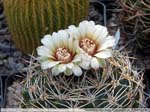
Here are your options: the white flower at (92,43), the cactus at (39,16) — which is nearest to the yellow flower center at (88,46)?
the white flower at (92,43)

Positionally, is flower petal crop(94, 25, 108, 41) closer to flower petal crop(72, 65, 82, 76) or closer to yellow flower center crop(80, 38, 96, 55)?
yellow flower center crop(80, 38, 96, 55)

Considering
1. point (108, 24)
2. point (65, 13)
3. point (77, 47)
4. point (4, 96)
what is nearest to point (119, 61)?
point (77, 47)

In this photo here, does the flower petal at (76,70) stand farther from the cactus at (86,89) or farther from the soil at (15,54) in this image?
the soil at (15,54)

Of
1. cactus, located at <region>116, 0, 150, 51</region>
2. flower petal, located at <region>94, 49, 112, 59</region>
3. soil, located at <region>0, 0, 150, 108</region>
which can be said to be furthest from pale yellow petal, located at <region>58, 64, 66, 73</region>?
cactus, located at <region>116, 0, 150, 51</region>

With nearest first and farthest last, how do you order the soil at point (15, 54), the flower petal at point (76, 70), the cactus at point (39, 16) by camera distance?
the flower petal at point (76, 70), the cactus at point (39, 16), the soil at point (15, 54)

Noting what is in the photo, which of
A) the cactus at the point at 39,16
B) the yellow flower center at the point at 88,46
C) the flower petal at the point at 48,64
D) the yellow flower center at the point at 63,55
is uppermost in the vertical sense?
the cactus at the point at 39,16

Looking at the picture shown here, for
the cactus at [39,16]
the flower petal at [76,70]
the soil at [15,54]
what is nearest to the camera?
the flower petal at [76,70]

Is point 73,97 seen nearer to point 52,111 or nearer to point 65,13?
point 52,111
